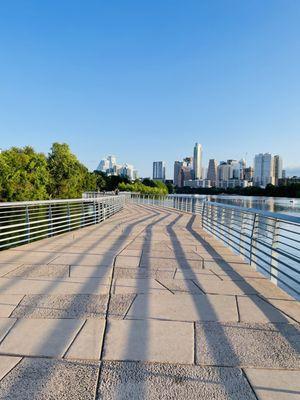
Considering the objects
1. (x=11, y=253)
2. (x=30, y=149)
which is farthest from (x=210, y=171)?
(x=11, y=253)

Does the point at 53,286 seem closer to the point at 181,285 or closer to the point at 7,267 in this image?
the point at 7,267

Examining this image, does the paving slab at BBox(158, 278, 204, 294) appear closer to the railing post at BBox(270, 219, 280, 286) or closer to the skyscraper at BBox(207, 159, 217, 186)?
the railing post at BBox(270, 219, 280, 286)

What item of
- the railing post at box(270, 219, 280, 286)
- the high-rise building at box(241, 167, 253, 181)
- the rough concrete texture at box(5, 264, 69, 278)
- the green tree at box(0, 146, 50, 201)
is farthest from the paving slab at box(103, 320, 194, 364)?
the high-rise building at box(241, 167, 253, 181)

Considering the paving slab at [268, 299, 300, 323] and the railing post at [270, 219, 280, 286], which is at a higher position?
the railing post at [270, 219, 280, 286]

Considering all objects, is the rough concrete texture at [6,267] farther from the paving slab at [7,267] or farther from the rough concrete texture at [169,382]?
the rough concrete texture at [169,382]

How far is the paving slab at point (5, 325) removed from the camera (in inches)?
149

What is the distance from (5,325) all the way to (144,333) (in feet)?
4.83

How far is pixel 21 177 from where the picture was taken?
3650 cm

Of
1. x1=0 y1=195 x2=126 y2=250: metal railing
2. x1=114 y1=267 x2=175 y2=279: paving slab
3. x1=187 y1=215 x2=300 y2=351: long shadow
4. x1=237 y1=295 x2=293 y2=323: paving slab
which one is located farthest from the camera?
x1=0 y1=195 x2=126 y2=250: metal railing

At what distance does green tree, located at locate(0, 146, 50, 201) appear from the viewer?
34344 mm

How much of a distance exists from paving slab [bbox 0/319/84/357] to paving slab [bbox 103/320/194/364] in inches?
15.4

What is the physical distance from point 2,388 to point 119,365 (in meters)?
0.91

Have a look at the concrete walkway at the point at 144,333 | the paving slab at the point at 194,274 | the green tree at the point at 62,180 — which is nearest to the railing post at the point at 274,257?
the concrete walkway at the point at 144,333

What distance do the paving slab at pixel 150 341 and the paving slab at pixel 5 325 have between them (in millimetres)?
1016
